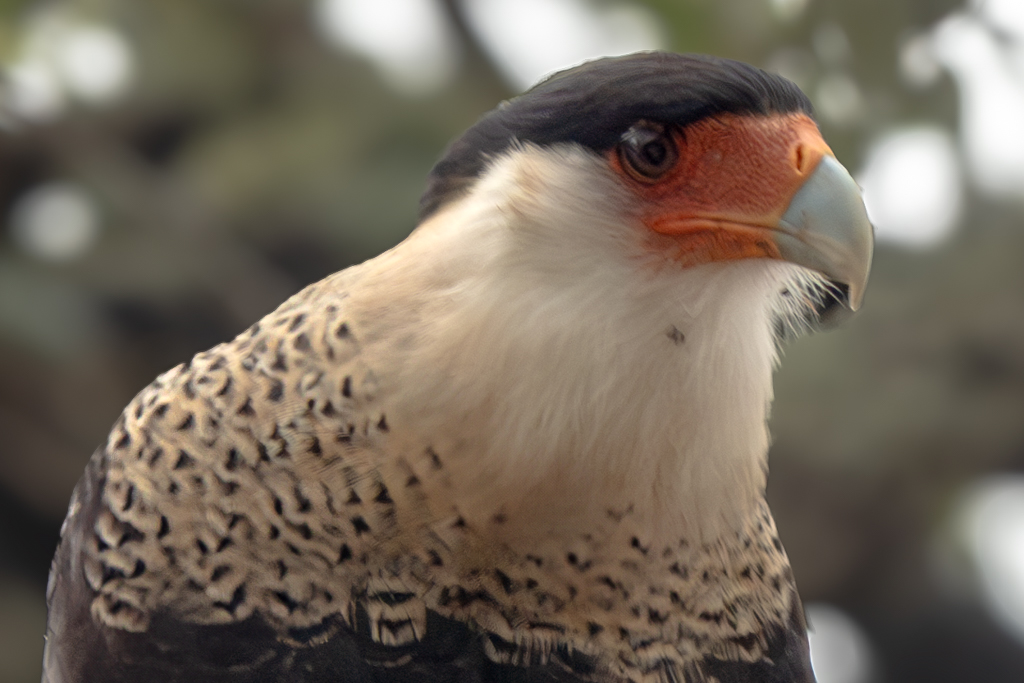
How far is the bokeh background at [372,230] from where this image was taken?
7.88ft

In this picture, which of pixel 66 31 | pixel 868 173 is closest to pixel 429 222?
pixel 868 173

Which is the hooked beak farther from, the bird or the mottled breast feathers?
the mottled breast feathers

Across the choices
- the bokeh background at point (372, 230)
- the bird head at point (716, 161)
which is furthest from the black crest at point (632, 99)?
the bokeh background at point (372, 230)

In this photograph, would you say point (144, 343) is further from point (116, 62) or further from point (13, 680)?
point (13, 680)

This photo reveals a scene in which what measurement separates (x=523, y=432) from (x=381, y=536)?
0.58 ft

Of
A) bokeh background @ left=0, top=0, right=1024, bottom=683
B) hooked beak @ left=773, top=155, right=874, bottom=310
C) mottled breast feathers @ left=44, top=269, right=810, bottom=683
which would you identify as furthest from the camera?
bokeh background @ left=0, top=0, right=1024, bottom=683

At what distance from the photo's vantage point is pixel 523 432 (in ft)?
3.14

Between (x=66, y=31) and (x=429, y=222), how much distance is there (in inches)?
70.6

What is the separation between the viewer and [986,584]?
263cm

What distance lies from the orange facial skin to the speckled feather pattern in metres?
0.05

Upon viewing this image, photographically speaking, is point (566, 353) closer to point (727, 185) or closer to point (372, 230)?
→ point (727, 185)

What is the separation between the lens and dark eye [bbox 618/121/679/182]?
921 millimetres

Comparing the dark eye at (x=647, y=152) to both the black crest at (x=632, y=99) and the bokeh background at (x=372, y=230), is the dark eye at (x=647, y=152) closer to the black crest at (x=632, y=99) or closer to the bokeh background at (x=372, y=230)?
the black crest at (x=632, y=99)

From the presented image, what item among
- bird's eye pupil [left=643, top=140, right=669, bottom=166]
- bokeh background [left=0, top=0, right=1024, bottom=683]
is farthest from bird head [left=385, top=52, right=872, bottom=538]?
bokeh background [left=0, top=0, right=1024, bottom=683]
